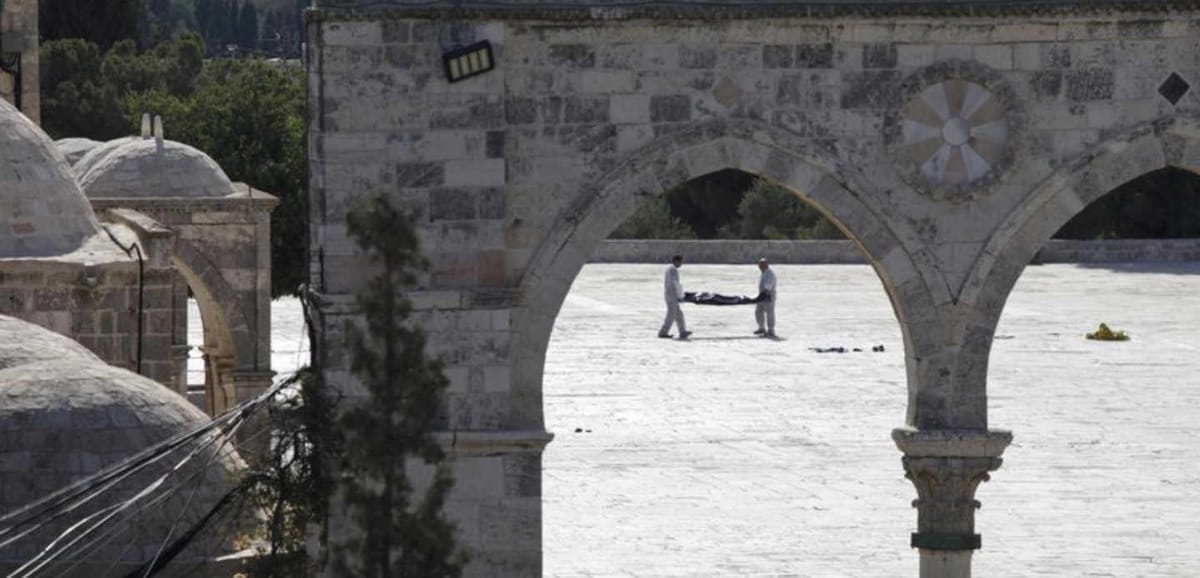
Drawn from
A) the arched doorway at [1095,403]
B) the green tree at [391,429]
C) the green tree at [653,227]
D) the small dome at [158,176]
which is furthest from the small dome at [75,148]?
the green tree at [653,227]

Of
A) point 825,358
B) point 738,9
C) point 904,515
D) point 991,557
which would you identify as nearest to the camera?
point 738,9

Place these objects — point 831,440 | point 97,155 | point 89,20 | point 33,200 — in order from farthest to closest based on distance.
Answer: point 89,20 < point 831,440 < point 97,155 < point 33,200

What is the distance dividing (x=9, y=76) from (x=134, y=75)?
105ft

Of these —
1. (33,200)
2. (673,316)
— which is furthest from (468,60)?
(673,316)

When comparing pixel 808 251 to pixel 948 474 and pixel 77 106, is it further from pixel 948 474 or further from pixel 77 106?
Result: pixel 948 474

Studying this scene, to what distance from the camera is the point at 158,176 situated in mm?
27703

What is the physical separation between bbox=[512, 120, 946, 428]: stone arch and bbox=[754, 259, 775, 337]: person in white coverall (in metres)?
25.6

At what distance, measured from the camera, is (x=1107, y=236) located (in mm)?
62438

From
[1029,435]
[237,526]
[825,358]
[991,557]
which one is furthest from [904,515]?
[825,358]

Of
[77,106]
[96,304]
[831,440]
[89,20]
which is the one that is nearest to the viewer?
[96,304]

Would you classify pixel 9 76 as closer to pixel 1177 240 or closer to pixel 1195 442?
pixel 1195 442

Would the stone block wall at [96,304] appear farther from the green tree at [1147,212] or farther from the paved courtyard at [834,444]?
the green tree at [1147,212]

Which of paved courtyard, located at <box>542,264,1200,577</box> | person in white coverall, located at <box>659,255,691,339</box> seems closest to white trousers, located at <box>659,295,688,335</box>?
person in white coverall, located at <box>659,255,691,339</box>

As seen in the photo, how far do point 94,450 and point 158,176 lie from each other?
36.5ft
